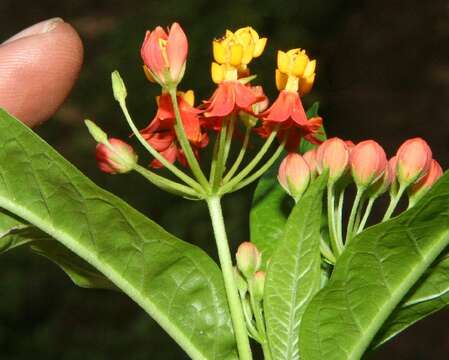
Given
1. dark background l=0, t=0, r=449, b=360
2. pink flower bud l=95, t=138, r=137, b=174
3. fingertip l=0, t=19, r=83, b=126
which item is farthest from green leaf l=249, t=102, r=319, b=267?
dark background l=0, t=0, r=449, b=360

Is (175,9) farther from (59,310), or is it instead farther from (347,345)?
(347,345)


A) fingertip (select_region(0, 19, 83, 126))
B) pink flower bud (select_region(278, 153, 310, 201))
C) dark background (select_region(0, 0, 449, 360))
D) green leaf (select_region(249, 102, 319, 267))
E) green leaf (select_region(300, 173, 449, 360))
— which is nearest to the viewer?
green leaf (select_region(300, 173, 449, 360))

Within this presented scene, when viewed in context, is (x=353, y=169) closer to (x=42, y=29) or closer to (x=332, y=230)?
(x=332, y=230)

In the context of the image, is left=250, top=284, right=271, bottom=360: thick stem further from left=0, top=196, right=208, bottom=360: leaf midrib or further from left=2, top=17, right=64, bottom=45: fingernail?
left=2, top=17, right=64, bottom=45: fingernail

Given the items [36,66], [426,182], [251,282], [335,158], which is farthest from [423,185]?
[36,66]

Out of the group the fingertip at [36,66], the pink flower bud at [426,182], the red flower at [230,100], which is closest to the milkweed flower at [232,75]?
the red flower at [230,100]
